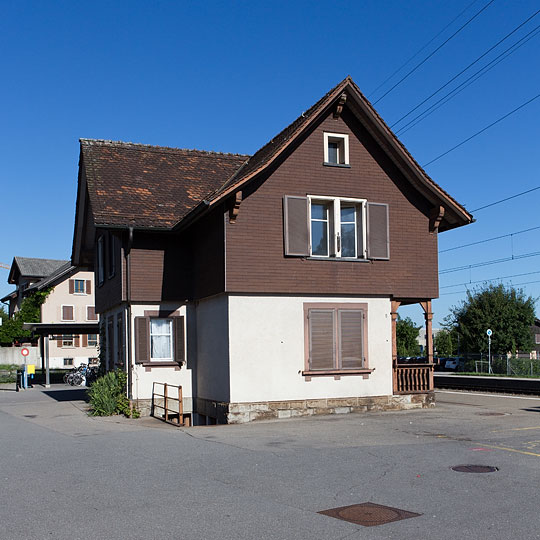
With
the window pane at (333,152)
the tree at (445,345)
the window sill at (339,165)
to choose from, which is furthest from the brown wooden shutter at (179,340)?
the tree at (445,345)

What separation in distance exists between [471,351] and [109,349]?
40.7 m

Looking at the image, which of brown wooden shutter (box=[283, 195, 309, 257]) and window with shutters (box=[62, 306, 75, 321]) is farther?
window with shutters (box=[62, 306, 75, 321])

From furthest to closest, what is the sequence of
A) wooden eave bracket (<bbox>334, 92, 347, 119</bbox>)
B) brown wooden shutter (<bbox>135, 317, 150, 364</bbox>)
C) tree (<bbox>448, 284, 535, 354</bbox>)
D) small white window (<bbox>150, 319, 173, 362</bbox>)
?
tree (<bbox>448, 284, 535, 354</bbox>), small white window (<bbox>150, 319, 173, 362</bbox>), brown wooden shutter (<bbox>135, 317, 150, 364</bbox>), wooden eave bracket (<bbox>334, 92, 347, 119</bbox>)

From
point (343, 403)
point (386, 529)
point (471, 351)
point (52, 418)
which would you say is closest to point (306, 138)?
point (343, 403)

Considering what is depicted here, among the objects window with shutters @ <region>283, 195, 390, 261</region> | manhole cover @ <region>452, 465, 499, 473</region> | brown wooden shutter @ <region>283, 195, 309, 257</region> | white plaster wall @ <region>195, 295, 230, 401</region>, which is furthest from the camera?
window with shutters @ <region>283, 195, 390, 261</region>

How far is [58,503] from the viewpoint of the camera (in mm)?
8500

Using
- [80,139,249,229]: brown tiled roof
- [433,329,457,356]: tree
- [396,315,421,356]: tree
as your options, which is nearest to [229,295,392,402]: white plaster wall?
[80,139,249,229]: brown tiled roof

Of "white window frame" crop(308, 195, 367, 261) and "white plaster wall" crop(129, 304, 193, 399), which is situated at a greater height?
"white window frame" crop(308, 195, 367, 261)

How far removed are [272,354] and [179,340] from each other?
11.9ft

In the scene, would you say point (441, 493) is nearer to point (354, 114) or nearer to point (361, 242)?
point (361, 242)

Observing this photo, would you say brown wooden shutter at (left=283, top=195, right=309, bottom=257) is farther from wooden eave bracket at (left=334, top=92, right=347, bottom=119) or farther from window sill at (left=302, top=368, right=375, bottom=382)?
window sill at (left=302, top=368, right=375, bottom=382)

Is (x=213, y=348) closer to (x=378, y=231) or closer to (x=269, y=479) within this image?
(x=378, y=231)

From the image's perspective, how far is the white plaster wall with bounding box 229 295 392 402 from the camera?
17.7m

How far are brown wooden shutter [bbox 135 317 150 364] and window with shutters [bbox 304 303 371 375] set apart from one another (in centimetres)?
474
